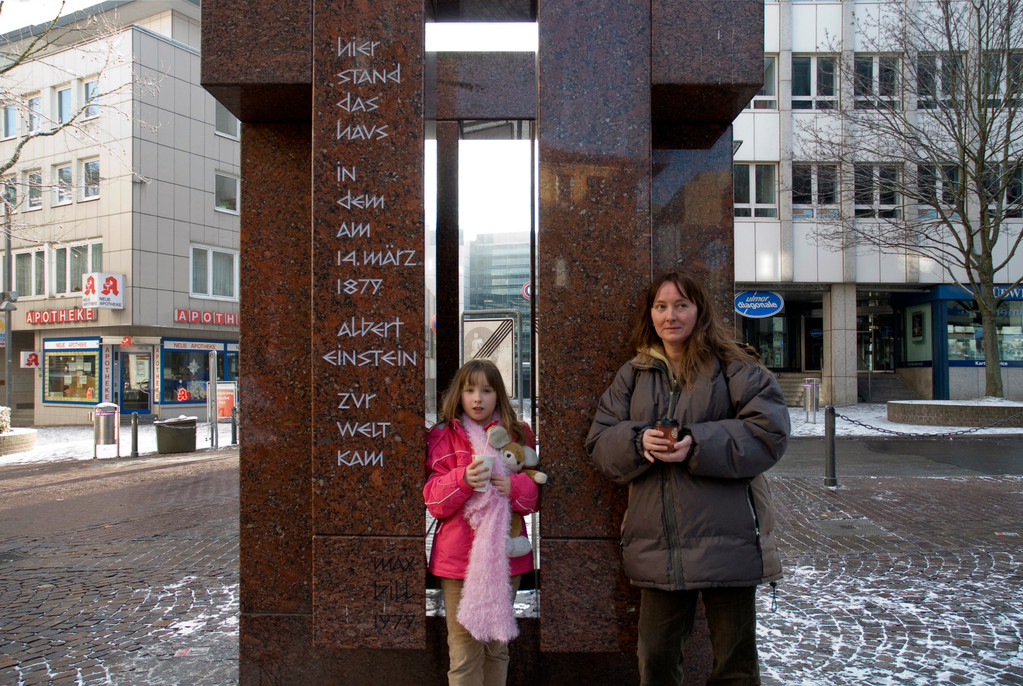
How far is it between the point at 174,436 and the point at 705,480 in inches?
605

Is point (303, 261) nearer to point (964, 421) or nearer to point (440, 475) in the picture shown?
point (440, 475)

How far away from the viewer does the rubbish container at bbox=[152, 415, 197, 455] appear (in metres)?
15.8

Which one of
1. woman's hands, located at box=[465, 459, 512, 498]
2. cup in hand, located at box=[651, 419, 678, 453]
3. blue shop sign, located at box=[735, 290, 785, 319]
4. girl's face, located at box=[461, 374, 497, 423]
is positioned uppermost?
blue shop sign, located at box=[735, 290, 785, 319]

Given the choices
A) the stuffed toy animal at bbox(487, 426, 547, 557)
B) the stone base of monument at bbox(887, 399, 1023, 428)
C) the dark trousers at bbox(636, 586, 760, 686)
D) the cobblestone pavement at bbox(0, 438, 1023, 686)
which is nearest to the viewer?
the dark trousers at bbox(636, 586, 760, 686)

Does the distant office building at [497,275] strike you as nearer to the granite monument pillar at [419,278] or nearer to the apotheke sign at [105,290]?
the granite monument pillar at [419,278]

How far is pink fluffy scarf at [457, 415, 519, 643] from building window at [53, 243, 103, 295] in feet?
89.3

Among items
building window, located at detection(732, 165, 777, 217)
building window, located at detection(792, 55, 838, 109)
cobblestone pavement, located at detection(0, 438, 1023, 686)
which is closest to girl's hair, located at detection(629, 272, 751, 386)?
cobblestone pavement, located at detection(0, 438, 1023, 686)

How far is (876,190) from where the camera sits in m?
20.9

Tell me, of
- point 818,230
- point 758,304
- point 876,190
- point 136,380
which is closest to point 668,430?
point 758,304

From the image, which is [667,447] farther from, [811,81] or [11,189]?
[811,81]

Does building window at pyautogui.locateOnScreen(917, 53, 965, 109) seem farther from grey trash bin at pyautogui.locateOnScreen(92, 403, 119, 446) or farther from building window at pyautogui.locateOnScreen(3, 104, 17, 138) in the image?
building window at pyautogui.locateOnScreen(3, 104, 17, 138)

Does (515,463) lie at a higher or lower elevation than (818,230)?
lower

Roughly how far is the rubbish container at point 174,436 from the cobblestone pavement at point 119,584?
4754mm

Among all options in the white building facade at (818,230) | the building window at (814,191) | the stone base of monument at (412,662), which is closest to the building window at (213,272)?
the white building facade at (818,230)
